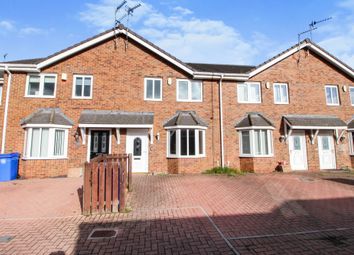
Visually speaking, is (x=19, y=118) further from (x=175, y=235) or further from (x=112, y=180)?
(x=175, y=235)

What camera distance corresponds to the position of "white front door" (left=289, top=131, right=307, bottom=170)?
15.1m

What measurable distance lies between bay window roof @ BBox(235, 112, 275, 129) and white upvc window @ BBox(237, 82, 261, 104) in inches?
39.1

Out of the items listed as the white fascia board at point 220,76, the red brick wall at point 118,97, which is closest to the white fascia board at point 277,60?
the white fascia board at point 220,76

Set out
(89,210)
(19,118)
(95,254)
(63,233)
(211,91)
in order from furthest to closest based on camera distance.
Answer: (211,91)
(19,118)
(89,210)
(63,233)
(95,254)

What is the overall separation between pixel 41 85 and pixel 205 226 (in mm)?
12648

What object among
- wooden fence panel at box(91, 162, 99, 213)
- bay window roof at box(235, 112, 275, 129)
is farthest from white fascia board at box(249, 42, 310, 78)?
wooden fence panel at box(91, 162, 99, 213)

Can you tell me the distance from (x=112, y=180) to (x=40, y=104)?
31.0 ft

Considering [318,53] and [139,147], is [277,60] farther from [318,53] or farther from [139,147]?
[139,147]

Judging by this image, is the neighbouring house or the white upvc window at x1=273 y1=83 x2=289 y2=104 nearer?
the neighbouring house

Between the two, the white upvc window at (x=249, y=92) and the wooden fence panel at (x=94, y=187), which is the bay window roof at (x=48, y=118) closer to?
the wooden fence panel at (x=94, y=187)

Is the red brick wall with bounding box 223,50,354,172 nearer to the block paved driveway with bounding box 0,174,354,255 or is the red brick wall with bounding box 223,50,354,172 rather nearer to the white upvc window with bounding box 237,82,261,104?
the white upvc window with bounding box 237,82,261,104

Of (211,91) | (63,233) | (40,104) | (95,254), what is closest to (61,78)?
(40,104)

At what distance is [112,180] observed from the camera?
6.33m

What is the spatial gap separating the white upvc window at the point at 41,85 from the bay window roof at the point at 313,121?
14.8 meters
